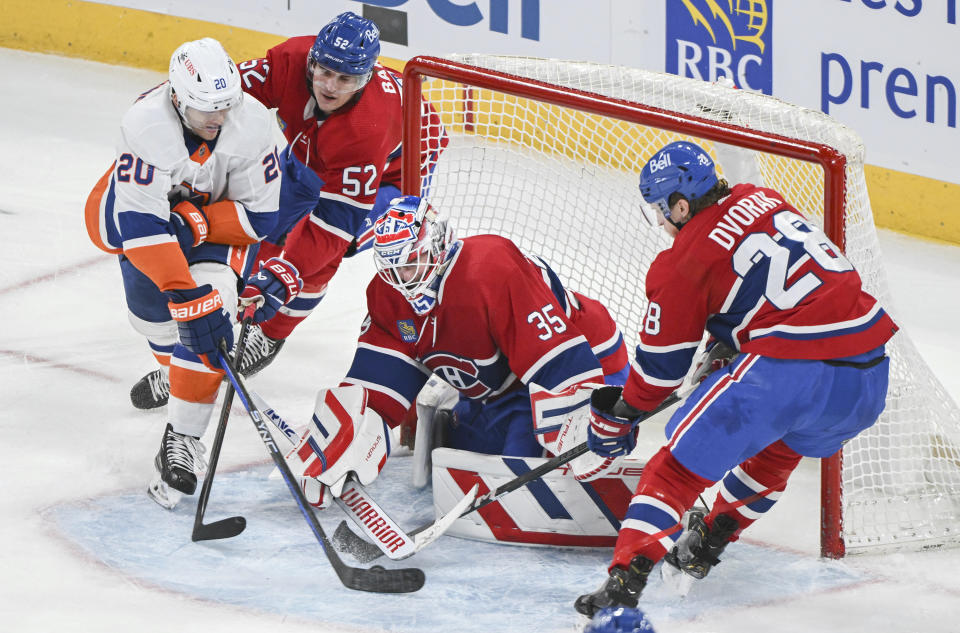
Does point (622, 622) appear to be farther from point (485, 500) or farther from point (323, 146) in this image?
point (323, 146)

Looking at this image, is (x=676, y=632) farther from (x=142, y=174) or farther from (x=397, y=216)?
(x=142, y=174)

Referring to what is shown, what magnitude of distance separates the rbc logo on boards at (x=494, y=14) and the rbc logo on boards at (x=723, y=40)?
573 mm

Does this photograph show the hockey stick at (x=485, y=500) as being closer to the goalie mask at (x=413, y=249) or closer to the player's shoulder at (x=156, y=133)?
the goalie mask at (x=413, y=249)

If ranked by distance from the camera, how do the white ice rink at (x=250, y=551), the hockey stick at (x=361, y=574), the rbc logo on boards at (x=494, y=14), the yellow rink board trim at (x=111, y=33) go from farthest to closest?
the yellow rink board trim at (x=111, y=33)
the rbc logo on boards at (x=494, y=14)
the hockey stick at (x=361, y=574)
the white ice rink at (x=250, y=551)

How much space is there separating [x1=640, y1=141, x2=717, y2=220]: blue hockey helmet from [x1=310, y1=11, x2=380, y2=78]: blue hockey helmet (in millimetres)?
1148

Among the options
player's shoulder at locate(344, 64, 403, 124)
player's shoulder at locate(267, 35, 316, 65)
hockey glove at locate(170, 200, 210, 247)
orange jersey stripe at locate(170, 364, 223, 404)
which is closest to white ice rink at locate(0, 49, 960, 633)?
orange jersey stripe at locate(170, 364, 223, 404)

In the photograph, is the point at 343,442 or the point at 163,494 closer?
the point at 343,442

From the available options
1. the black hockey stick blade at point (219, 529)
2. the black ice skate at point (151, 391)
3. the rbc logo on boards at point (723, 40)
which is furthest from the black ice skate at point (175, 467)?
the rbc logo on boards at point (723, 40)

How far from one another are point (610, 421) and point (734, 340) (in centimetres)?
31

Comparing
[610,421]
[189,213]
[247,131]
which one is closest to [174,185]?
[189,213]

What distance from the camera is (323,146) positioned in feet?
13.4

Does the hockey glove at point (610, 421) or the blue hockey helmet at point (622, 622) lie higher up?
the hockey glove at point (610, 421)

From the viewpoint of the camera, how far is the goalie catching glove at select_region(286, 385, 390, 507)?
11.4 feet

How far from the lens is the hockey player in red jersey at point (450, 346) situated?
3.34 m
